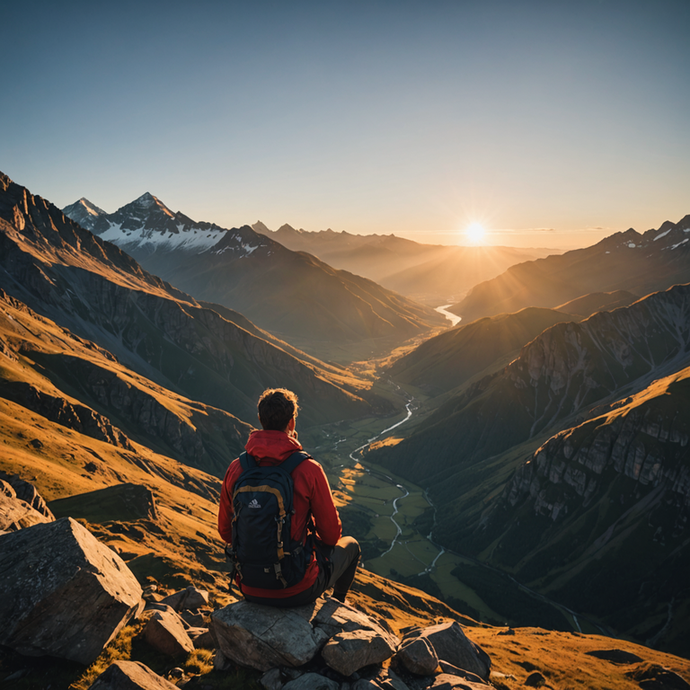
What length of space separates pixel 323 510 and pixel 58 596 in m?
7.43

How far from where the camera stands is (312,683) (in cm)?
1059

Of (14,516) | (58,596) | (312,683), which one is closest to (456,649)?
Answer: (312,683)

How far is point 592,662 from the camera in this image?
54.5 metres

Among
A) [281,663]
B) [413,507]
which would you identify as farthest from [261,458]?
[413,507]

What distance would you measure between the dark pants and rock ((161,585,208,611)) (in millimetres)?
9666

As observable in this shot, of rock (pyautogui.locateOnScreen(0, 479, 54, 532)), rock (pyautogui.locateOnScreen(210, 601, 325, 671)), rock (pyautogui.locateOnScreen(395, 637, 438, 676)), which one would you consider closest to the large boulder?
rock (pyautogui.locateOnScreen(395, 637, 438, 676))

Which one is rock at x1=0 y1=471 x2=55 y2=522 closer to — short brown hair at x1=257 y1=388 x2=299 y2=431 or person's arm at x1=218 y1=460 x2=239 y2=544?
person's arm at x1=218 y1=460 x2=239 y2=544

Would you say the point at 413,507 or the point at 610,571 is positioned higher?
the point at 610,571

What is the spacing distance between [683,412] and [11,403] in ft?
575

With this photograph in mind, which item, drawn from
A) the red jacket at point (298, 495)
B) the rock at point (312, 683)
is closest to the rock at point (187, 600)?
the red jacket at point (298, 495)

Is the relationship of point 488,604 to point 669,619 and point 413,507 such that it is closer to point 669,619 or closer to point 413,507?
point 669,619

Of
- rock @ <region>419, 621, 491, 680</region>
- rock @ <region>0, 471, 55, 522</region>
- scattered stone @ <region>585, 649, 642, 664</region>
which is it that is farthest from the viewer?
scattered stone @ <region>585, 649, 642, 664</region>

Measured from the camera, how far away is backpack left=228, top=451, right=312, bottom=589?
984 centimetres

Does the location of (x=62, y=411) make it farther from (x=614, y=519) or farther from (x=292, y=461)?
(x=614, y=519)
